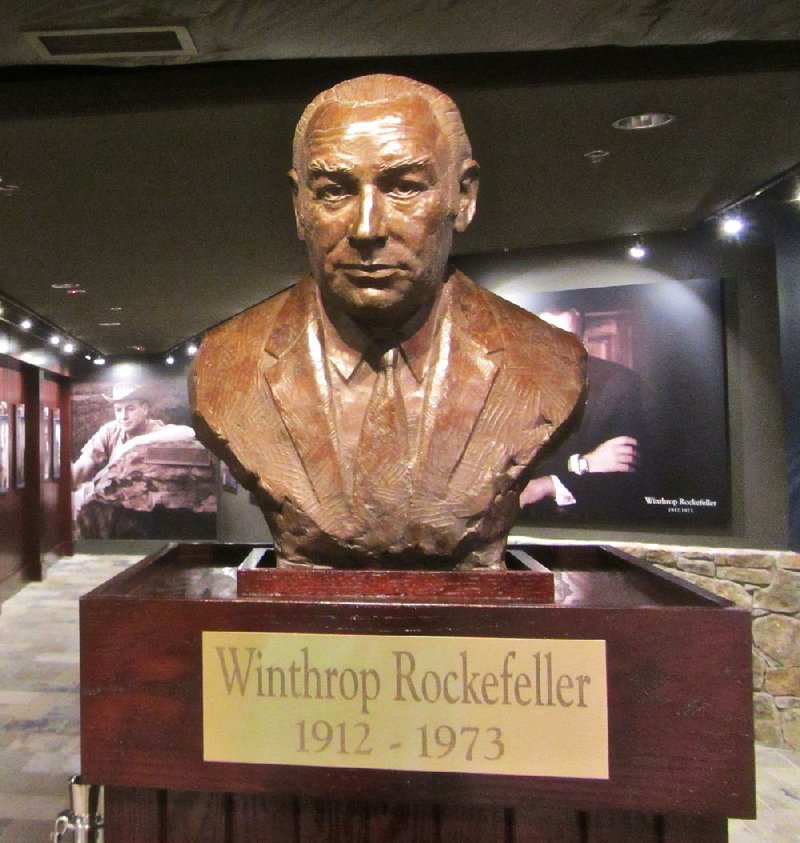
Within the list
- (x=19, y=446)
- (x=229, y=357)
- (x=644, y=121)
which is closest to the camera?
(x=229, y=357)

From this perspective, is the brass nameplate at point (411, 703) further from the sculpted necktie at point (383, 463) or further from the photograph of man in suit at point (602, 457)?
the photograph of man in suit at point (602, 457)

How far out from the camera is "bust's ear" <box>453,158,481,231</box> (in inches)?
63.2

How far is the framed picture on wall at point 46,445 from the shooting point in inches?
260

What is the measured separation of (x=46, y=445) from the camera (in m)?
6.73

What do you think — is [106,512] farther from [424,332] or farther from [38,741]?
[424,332]

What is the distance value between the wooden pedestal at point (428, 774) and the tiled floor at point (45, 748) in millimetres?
1583

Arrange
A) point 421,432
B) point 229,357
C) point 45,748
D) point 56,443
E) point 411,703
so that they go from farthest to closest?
point 56,443
point 45,748
point 229,357
point 421,432
point 411,703

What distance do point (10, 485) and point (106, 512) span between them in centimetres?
98

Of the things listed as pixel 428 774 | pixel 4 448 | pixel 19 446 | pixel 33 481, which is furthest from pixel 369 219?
pixel 33 481

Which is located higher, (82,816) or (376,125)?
(376,125)

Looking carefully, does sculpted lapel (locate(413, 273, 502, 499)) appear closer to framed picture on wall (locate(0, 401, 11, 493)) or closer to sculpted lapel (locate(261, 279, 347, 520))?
sculpted lapel (locate(261, 279, 347, 520))

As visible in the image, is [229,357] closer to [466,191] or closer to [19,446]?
[466,191]

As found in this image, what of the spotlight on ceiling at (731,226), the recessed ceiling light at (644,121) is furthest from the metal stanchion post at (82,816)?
the spotlight on ceiling at (731,226)

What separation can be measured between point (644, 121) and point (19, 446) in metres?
5.41
